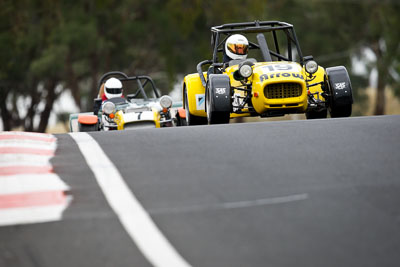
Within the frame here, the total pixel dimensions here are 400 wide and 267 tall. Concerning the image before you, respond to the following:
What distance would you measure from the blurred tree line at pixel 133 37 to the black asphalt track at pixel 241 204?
24745 mm

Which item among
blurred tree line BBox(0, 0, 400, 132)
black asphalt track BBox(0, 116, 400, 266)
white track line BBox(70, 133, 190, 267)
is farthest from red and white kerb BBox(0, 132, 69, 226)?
blurred tree line BBox(0, 0, 400, 132)

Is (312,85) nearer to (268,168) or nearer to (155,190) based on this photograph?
Answer: (268,168)

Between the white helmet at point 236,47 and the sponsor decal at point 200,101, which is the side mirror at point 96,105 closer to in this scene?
the sponsor decal at point 200,101

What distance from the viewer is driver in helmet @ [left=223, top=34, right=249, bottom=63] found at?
41.8 feet

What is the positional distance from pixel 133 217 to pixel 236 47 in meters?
7.99

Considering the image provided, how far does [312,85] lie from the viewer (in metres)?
12.0

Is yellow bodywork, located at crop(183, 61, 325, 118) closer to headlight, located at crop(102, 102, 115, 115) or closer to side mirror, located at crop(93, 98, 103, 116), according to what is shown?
headlight, located at crop(102, 102, 115, 115)

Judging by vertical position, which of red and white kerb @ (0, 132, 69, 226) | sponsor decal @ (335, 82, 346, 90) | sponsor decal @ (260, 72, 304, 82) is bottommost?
sponsor decal @ (335, 82, 346, 90)

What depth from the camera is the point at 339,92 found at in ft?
39.4

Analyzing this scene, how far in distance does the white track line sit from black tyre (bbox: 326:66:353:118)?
595cm

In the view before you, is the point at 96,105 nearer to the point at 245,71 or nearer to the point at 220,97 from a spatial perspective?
the point at 220,97

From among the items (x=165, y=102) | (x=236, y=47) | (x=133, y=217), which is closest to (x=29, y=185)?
(x=133, y=217)

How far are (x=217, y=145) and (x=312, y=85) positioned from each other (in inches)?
192

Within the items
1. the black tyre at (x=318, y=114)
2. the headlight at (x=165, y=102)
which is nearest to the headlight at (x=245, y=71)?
the black tyre at (x=318, y=114)
